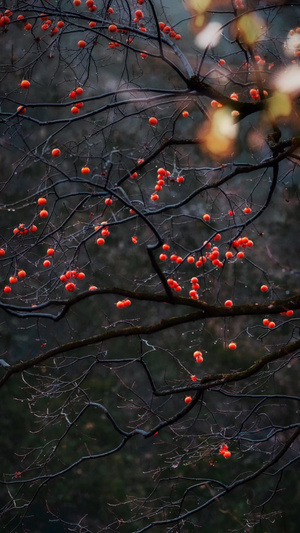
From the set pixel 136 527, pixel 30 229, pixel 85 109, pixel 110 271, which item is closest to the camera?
pixel 30 229

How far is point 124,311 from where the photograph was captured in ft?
23.5

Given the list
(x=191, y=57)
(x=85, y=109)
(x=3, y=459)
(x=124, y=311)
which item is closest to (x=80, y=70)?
(x=85, y=109)

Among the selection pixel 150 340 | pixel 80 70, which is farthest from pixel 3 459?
pixel 80 70

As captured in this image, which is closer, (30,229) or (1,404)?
(30,229)

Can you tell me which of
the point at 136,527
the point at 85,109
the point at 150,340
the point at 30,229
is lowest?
the point at 136,527

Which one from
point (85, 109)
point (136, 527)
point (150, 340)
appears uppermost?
point (85, 109)

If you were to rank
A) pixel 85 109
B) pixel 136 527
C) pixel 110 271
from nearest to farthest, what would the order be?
pixel 136 527 → pixel 110 271 → pixel 85 109

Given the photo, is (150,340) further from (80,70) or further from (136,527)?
(80,70)

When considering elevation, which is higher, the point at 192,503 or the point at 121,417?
the point at 121,417

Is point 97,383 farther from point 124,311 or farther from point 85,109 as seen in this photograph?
point 85,109

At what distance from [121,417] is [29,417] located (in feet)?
3.51

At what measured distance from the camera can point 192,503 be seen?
22.3 feet

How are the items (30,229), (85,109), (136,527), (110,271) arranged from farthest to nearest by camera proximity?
(85,109) < (110,271) < (136,527) < (30,229)

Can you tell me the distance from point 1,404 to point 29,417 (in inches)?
14.0
